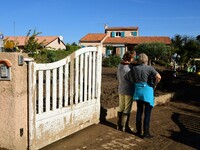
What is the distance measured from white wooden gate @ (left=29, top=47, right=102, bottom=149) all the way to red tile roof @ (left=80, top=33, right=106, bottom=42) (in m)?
46.3

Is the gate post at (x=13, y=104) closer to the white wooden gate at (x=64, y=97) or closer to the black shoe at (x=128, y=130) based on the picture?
the white wooden gate at (x=64, y=97)

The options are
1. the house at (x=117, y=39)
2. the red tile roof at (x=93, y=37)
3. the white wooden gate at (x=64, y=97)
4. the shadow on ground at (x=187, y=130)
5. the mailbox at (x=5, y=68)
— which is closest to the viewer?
the mailbox at (x=5, y=68)

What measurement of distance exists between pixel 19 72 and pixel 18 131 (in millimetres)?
913

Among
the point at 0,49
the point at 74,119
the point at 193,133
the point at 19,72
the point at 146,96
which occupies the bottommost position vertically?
the point at 193,133

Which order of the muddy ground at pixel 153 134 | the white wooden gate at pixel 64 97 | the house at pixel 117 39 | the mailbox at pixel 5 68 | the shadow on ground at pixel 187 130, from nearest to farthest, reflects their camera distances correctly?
1. the mailbox at pixel 5 68
2. the white wooden gate at pixel 64 97
3. the muddy ground at pixel 153 134
4. the shadow on ground at pixel 187 130
5. the house at pixel 117 39

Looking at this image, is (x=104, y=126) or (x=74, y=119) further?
(x=104, y=126)

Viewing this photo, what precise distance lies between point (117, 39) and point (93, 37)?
586cm

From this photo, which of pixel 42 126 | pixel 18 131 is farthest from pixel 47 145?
pixel 18 131

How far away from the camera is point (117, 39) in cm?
5100

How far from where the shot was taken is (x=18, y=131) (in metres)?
4.24

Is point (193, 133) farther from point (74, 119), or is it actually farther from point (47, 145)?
point (47, 145)

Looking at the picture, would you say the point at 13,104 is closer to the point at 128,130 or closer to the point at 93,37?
the point at 128,130

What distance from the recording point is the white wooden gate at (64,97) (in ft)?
14.9

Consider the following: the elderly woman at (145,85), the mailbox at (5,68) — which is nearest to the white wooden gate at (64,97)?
the mailbox at (5,68)
